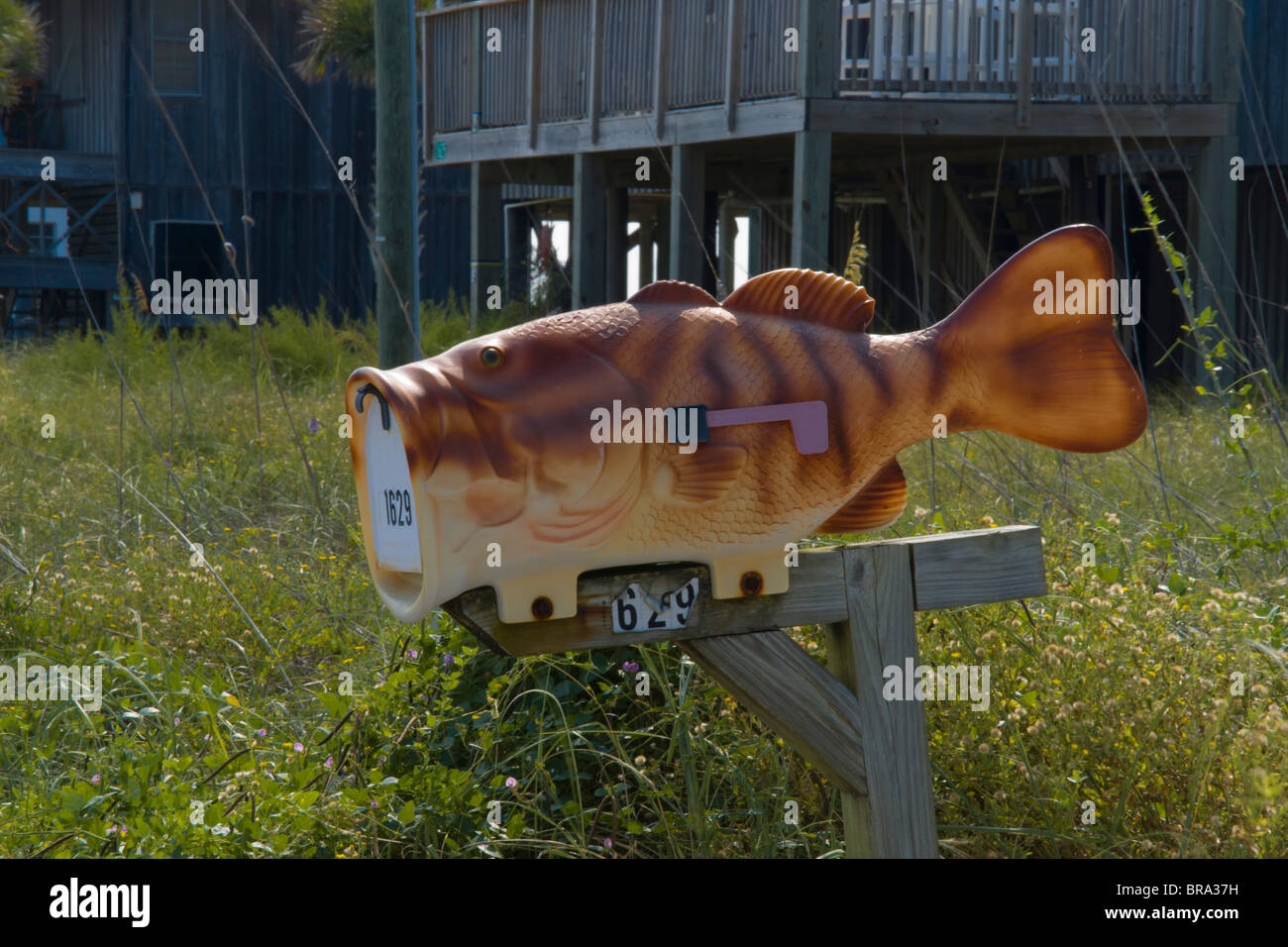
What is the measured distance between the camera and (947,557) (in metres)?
2.37

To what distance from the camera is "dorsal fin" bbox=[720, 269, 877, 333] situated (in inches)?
85.5

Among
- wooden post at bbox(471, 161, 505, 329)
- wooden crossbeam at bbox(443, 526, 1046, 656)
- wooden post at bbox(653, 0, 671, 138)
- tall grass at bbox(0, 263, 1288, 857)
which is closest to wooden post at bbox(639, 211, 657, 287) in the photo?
wooden post at bbox(471, 161, 505, 329)

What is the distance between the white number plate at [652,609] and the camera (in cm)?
208

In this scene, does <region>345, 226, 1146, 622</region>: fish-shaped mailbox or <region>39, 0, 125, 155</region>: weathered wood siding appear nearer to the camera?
<region>345, 226, 1146, 622</region>: fish-shaped mailbox

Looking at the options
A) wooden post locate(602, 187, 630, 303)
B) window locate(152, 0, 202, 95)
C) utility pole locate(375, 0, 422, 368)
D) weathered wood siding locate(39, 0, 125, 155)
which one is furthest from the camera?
window locate(152, 0, 202, 95)

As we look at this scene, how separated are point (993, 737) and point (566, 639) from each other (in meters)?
1.30

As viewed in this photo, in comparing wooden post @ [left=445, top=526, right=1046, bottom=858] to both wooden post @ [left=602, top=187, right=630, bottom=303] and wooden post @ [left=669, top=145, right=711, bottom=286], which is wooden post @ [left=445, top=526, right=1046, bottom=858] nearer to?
wooden post @ [left=669, top=145, right=711, bottom=286]

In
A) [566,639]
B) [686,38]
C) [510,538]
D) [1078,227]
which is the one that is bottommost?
[566,639]

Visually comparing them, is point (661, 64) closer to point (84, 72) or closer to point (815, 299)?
point (815, 299)

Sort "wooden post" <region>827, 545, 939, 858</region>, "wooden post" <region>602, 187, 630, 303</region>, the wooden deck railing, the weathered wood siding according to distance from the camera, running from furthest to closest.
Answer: the weathered wood siding, "wooden post" <region>602, 187, 630, 303</region>, the wooden deck railing, "wooden post" <region>827, 545, 939, 858</region>

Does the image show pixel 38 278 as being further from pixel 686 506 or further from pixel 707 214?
pixel 686 506

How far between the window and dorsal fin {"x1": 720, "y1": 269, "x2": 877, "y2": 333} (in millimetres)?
17566

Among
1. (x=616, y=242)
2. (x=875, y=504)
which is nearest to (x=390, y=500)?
(x=875, y=504)

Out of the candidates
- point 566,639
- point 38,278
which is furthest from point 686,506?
point 38,278
